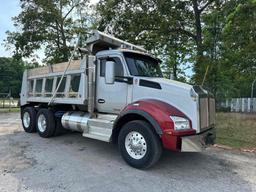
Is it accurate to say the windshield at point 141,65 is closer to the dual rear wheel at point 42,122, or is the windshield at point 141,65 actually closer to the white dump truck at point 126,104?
the white dump truck at point 126,104

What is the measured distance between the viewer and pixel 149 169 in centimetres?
489

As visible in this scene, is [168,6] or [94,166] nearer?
[94,166]

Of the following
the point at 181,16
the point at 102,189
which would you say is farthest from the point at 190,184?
the point at 181,16

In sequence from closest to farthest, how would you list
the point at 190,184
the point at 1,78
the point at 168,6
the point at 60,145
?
the point at 190,184 → the point at 60,145 → the point at 168,6 → the point at 1,78

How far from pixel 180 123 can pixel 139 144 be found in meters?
0.96

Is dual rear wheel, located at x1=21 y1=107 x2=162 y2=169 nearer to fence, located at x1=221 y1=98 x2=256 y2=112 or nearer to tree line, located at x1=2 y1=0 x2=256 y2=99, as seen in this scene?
tree line, located at x1=2 y1=0 x2=256 y2=99

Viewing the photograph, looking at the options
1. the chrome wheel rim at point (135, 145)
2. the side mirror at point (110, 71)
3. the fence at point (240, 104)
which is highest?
the side mirror at point (110, 71)

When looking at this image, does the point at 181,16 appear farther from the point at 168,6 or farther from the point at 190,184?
the point at 190,184

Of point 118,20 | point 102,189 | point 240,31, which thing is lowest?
point 102,189

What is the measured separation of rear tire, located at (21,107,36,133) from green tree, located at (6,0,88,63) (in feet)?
30.9

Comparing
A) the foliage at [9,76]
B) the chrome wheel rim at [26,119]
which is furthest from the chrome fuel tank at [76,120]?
the foliage at [9,76]

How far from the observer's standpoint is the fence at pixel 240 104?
23.4m

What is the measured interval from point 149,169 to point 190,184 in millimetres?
952

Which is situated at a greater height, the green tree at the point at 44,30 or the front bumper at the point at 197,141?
the green tree at the point at 44,30
